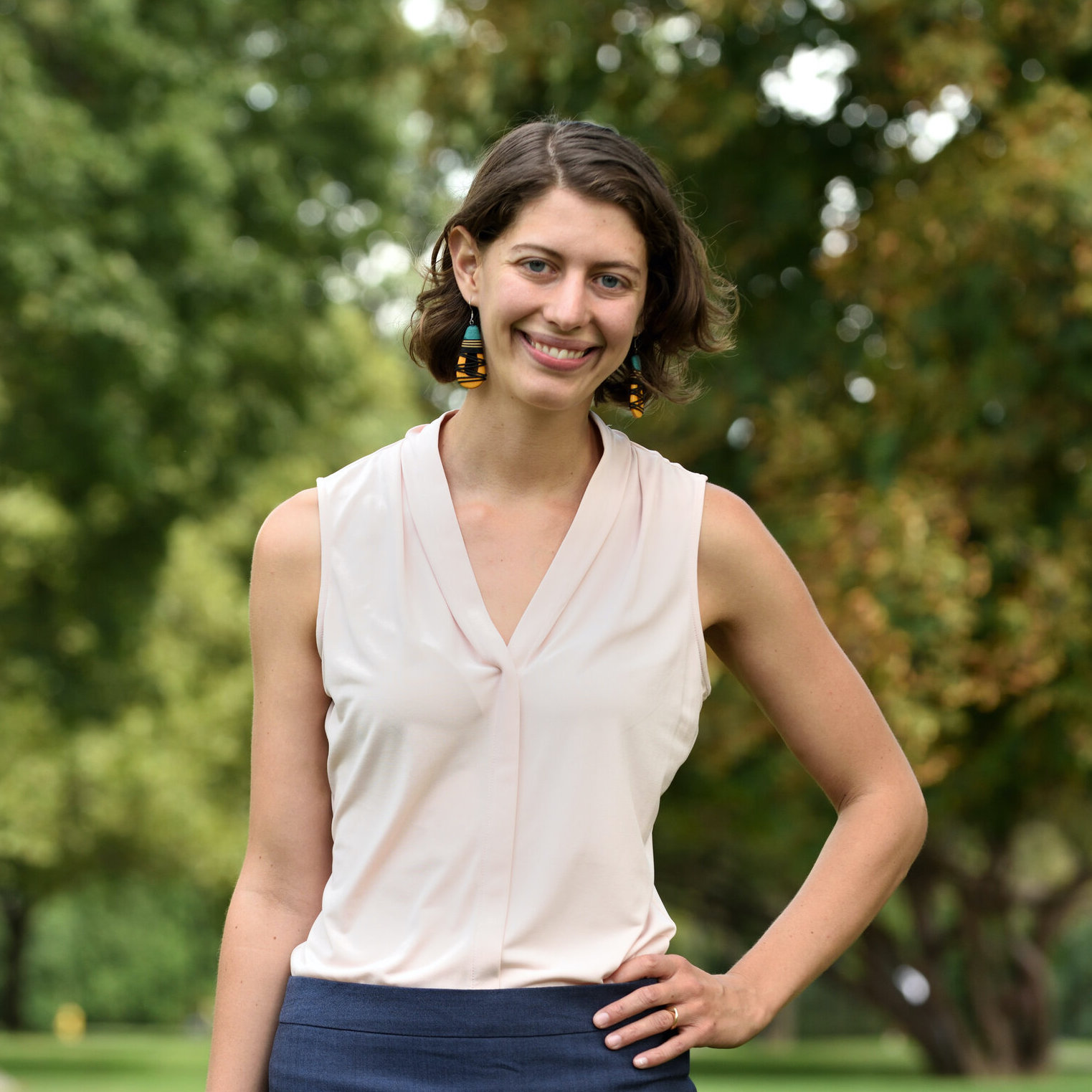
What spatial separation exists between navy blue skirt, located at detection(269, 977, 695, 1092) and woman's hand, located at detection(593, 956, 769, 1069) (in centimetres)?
2

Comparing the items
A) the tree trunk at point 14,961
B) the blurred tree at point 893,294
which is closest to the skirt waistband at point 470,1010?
the blurred tree at point 893,294

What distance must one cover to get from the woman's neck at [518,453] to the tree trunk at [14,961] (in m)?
33.7

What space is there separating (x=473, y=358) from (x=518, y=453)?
0.50 feet

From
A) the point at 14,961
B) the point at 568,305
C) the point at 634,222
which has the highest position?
the point at 634,222

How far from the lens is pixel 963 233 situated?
8688 millimetres

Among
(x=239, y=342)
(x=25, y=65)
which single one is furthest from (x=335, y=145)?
(x=25, y=65)

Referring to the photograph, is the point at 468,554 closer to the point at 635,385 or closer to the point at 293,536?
the point at 293,536

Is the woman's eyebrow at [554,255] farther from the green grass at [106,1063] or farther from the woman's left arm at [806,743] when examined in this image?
the green grass at [106,1063]

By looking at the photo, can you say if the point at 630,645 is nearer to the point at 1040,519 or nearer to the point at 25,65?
the point at 1040,519

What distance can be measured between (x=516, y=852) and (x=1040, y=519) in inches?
333

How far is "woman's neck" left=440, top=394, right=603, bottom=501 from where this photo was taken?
236 centimetres

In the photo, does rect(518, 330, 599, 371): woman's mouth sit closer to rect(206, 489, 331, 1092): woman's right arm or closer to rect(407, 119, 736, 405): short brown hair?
rect(407, 119, 736, 405): short brown hair

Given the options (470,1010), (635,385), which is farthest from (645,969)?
(635,385)

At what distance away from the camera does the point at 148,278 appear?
1286 centimetres
